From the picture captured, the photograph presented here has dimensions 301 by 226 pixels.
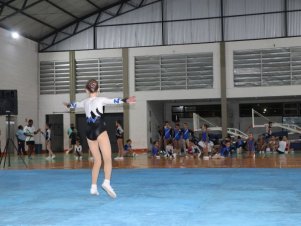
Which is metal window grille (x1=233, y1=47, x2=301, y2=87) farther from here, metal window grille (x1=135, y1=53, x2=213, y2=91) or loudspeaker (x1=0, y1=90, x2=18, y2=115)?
loudspeaker (x1=0, y1=90, x2=18, y2=115)

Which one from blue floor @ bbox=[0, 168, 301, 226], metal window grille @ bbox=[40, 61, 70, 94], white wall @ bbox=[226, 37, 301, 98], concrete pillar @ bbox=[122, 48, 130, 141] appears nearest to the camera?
blue floor @ bbox=[0, 168, 301, 226]

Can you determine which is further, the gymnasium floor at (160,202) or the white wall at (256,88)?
the white wall at (256,88)

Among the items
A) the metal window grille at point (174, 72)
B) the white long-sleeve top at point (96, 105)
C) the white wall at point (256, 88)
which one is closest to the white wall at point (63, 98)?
the metal window grille at point (174, 72)

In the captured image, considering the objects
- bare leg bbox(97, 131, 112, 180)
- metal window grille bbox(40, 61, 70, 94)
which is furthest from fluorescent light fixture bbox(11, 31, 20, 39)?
bare leg bbox(97, 131, 112, 180)

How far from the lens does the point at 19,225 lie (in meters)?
5.21

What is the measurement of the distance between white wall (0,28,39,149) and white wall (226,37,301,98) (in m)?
13.8

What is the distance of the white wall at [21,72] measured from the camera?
27.4 metres

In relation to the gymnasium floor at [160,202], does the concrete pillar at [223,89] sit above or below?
above

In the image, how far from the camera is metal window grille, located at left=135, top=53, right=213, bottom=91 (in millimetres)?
29641

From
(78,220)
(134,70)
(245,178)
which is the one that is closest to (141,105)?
(134,70)

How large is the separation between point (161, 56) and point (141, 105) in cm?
371

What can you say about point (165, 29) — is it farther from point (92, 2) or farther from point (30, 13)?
point (30, 13)

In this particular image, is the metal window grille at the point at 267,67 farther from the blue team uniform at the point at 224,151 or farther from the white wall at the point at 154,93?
the blue team uniform at the point at 224,151

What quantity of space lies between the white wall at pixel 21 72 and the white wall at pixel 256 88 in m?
13.8
